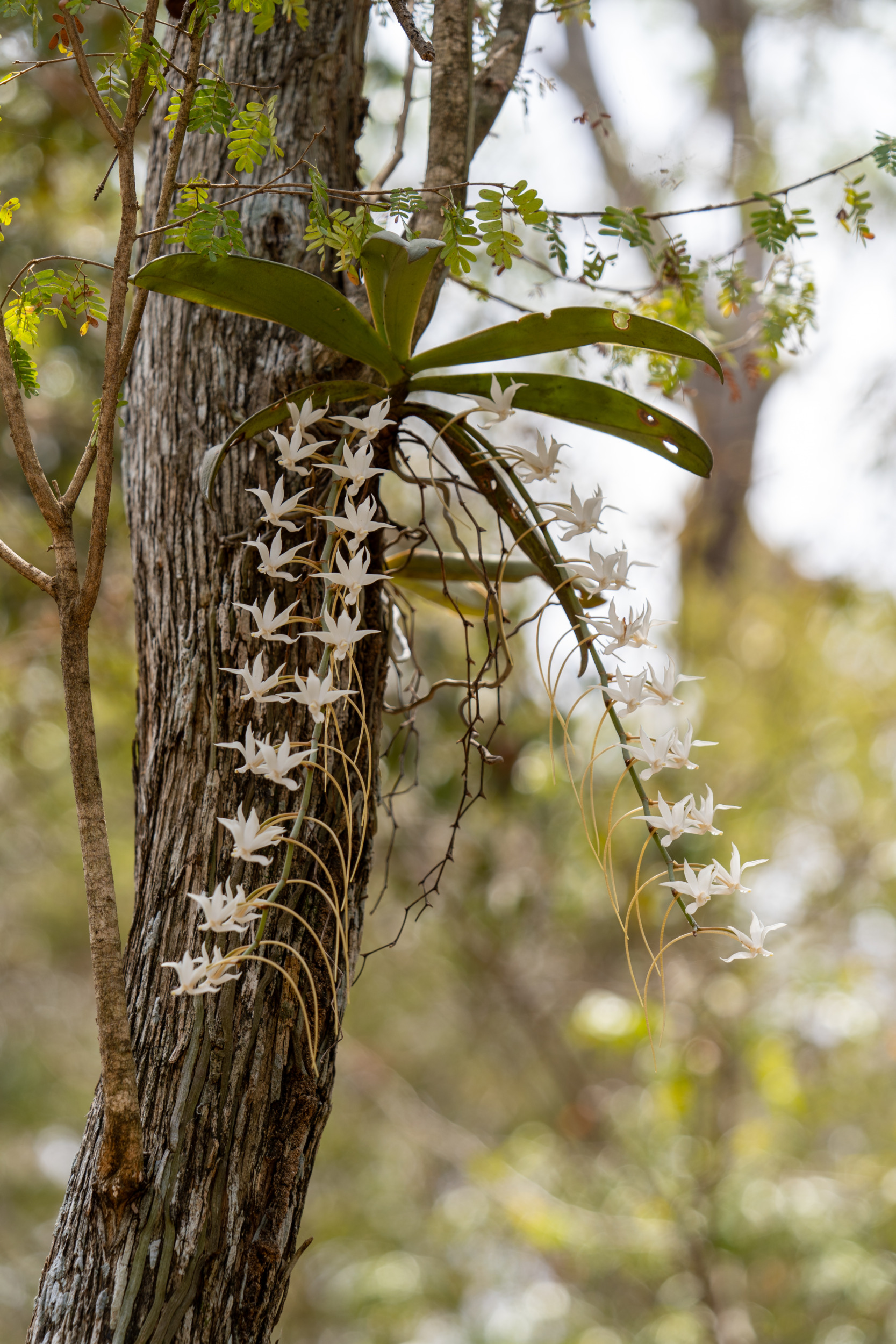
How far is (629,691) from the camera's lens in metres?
0.52

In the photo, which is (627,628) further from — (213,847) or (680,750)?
(213,847)

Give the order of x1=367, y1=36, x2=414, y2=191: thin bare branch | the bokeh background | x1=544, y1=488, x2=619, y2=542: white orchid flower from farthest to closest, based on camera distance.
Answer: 1. the bokeh background
2. x1=367, y1=36, x2=414, y2=191: thin bare branch
3. x1=544, y1=488, x2=619, y2=542: white orchid flower

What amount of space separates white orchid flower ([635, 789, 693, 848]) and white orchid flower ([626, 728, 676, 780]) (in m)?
0.02

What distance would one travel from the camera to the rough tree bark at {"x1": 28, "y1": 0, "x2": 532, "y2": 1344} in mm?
517

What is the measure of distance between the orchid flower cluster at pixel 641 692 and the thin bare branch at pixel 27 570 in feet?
0.97

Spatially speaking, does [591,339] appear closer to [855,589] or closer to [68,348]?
[68,348]

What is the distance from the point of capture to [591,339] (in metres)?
0.60

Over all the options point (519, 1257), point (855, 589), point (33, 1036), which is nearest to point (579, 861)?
point (855, 589)

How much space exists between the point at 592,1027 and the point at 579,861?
37.1 inches

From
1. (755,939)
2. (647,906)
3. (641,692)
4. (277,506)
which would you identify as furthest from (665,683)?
(647,906)

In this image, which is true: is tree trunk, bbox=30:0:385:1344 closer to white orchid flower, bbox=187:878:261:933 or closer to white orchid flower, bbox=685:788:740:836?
Answer: white orchid flower, bbox=187:878:261:933

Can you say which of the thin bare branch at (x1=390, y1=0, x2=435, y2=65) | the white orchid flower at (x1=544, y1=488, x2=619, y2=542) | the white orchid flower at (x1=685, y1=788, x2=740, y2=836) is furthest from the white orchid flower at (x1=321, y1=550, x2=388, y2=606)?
the thin bare branch at (x1=390, y1=0, x2=435, y2=65)

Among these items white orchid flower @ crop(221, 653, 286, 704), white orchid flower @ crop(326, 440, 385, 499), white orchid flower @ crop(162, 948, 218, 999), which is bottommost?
white orchid flower @ crop(162, 948, 218, 999)

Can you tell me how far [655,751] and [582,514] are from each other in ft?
0.48
